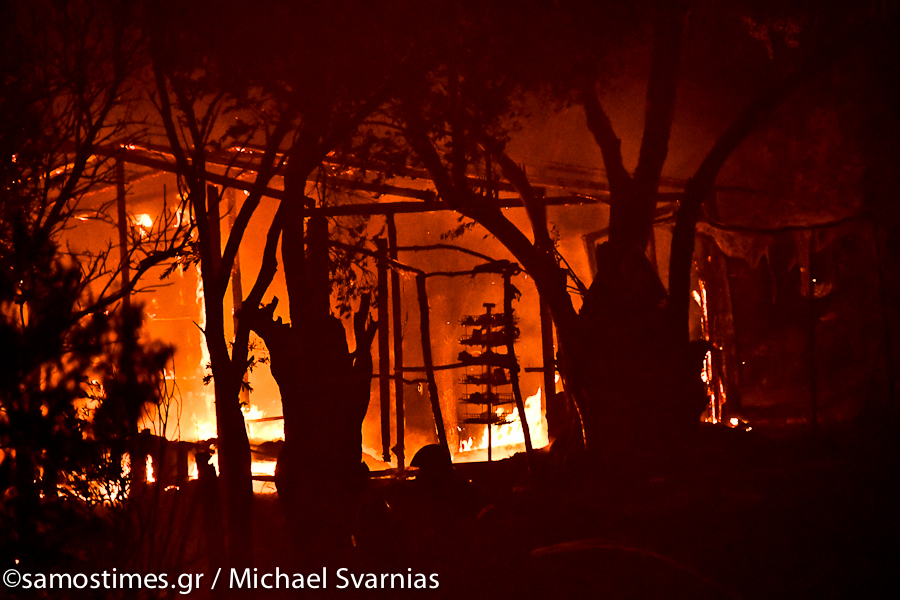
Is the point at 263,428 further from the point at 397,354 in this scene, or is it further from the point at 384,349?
the point at 397,354

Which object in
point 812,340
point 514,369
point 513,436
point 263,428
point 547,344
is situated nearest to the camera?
point 514,369

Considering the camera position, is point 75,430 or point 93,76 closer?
point 75,430

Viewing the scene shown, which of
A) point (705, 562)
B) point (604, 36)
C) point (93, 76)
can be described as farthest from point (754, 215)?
point (93, 76)

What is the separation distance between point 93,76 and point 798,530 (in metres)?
7.54

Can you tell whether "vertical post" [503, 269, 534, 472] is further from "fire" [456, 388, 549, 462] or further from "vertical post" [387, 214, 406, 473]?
"fire" [456, 388, 549, 462]

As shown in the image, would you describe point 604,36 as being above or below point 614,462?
above

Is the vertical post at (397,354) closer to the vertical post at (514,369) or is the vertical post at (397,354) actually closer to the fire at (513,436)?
the vertical post at (514,369)

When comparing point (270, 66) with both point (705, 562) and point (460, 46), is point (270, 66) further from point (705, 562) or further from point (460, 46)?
point (705, 562)

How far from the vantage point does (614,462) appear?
7730 mm

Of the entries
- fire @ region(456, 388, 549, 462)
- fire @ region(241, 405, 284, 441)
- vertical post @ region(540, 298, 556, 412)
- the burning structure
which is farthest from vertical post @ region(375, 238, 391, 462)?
fire @ region(456, 388, 549, 462)

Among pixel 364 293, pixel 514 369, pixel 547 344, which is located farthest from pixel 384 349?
pixel 514 369

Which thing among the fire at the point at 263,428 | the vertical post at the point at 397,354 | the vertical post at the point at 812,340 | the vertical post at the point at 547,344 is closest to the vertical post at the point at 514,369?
the vertical post at the point at 547,344

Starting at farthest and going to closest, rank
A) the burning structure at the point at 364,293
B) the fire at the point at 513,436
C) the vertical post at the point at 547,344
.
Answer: the fire at the point at 513,436 < the vertical post at the point at 547,344 < the burning structure at the point at 364,293

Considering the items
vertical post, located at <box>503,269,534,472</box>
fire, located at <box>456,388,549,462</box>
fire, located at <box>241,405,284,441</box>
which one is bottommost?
fire, located at <box>456,388,549,462</box>
